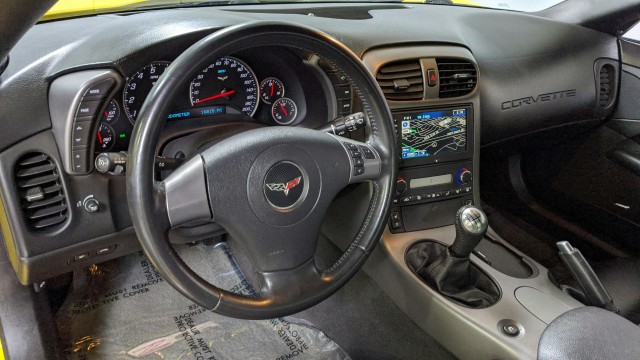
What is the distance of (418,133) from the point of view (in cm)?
173

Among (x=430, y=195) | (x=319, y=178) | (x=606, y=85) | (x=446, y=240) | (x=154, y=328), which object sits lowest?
(x=154, y=328)

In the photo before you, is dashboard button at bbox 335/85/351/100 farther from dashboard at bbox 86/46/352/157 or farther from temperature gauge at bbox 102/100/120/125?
temperature gauge at bbox 102/100/120/125

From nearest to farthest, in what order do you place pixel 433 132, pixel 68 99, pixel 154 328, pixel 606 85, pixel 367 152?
1. pixel 68 99
2. pixel 367 152
3. pixel 433 132
4. pixel 154 328
5. pixel 606 85

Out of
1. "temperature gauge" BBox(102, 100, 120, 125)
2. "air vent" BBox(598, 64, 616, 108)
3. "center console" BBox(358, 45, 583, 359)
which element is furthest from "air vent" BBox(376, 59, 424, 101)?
"air vent" BBox(598, 64, 616, 108)

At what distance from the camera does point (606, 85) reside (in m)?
2.23

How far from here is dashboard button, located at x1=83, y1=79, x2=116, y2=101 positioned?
1203 millimetres

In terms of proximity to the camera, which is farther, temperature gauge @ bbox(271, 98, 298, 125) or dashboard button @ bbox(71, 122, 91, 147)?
temperature gauge @ bbox(271, 98, 298, 125)

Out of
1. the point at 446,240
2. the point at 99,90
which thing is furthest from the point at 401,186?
the point at 99,90

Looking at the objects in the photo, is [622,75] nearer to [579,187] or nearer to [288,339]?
[579,187]

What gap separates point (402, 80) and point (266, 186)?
0.72 metres

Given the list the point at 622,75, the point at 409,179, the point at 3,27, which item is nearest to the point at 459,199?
the point at 409,179

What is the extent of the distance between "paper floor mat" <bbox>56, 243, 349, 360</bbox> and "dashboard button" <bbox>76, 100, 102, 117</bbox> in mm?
882

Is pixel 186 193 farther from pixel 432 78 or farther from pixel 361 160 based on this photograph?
pixel 432 78

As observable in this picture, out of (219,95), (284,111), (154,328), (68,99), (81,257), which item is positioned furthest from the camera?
(154,328)
